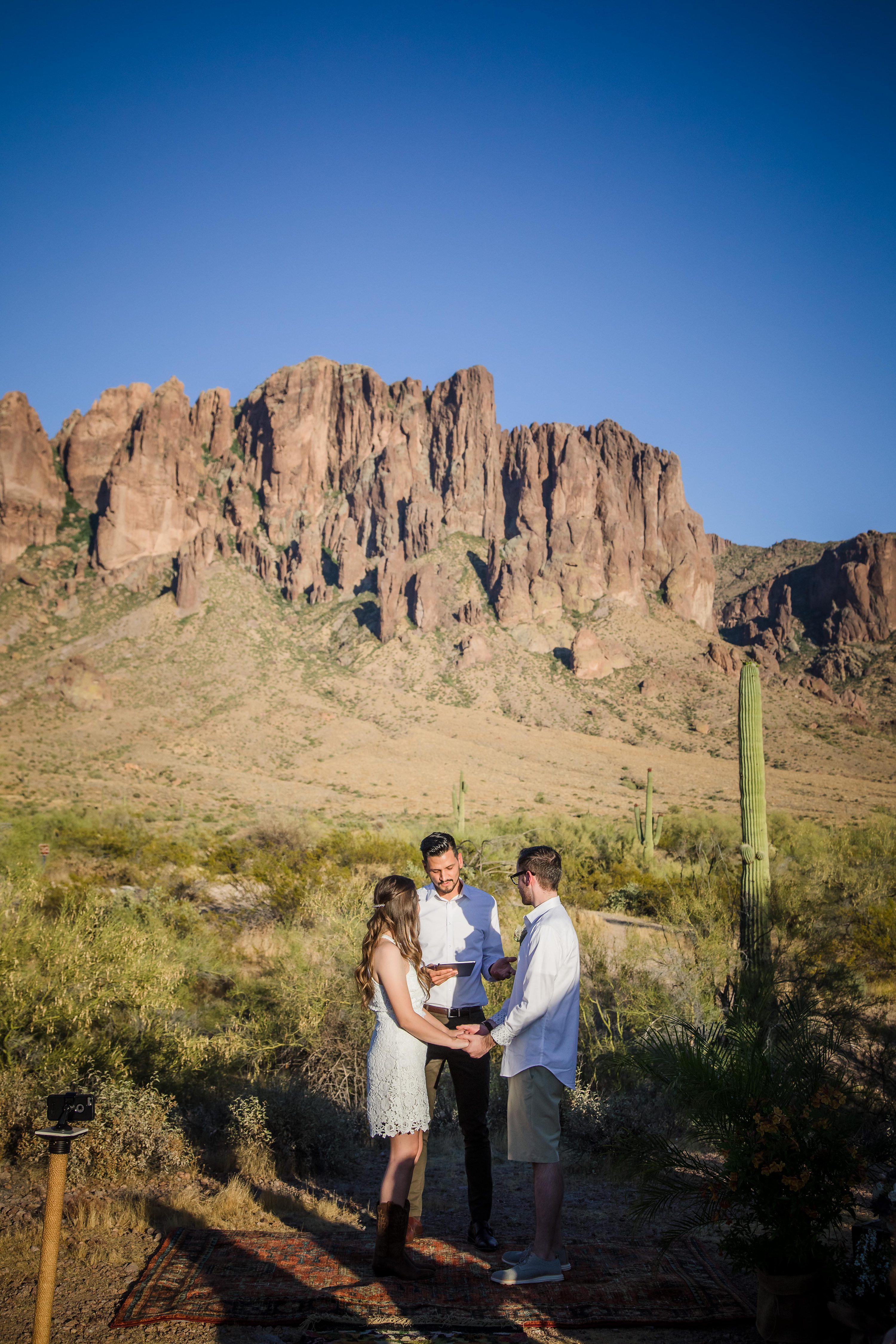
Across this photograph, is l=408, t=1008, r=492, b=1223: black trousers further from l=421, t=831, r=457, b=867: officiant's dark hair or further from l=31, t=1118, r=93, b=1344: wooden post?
l=31, t=1118, r=93, b=1344: wooden post

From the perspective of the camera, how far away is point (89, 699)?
167ft

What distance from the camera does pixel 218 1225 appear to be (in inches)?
163

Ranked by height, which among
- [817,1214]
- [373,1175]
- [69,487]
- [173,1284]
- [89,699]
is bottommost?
[373,1175]

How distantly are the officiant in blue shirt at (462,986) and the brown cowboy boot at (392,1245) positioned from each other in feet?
1.32

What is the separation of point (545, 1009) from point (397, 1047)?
0.72 m

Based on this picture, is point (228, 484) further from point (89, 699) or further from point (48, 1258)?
point (48, 1258)

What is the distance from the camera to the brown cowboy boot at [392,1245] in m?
3.35

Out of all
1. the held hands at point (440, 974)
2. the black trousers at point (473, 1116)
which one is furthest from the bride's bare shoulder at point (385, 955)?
the black trousers at point (473, 1116)

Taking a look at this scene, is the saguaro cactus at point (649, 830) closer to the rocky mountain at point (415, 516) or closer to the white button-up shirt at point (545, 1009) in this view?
the white button-up shirt at point (545, 1009)

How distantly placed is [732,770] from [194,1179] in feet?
165

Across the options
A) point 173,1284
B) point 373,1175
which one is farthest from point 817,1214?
point 373,1175

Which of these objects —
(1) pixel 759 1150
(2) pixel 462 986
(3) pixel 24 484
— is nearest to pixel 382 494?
(3) pixel 24 484

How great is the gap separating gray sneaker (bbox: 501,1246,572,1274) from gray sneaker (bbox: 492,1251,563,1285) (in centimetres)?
10

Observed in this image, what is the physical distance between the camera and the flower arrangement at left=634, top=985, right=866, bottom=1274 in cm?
297
